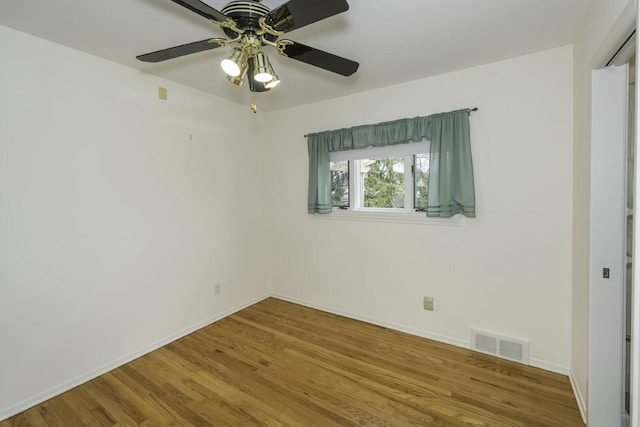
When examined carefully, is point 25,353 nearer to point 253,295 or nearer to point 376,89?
point 253,295

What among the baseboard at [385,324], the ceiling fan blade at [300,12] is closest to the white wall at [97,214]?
the baseboard at [385,324]

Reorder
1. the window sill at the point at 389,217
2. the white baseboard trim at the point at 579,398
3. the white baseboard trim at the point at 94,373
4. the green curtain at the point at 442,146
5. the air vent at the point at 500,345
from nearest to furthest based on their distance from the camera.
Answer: the white baseboard trim at the point at 579,398 < the white baseboard trim at the point at 94,373 < the air vent at the point at 500,345 < the green curtain at the point at 442,146 < the window sill at the point at 389,217

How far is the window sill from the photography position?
2.68m

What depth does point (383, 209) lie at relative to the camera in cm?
312

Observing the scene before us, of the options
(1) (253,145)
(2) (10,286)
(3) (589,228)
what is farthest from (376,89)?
(2) (10,286)

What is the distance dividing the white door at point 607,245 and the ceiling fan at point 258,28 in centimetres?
144

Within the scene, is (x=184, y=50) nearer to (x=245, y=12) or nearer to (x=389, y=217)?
(x=245, y=12)

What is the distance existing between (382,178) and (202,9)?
2.28 meters

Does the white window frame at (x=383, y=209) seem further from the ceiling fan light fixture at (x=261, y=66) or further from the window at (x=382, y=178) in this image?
the ceiling fan light fixture at (x=261, y=66)

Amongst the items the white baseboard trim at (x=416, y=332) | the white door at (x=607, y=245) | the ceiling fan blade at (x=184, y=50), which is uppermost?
the ceiling fan blade at (x=184, y=50)

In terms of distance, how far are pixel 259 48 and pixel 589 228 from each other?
201 cm

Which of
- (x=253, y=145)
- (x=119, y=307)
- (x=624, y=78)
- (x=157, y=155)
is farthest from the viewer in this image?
(x=253, y=145)

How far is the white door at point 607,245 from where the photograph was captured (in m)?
1.62

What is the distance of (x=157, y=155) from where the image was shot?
271 cm
